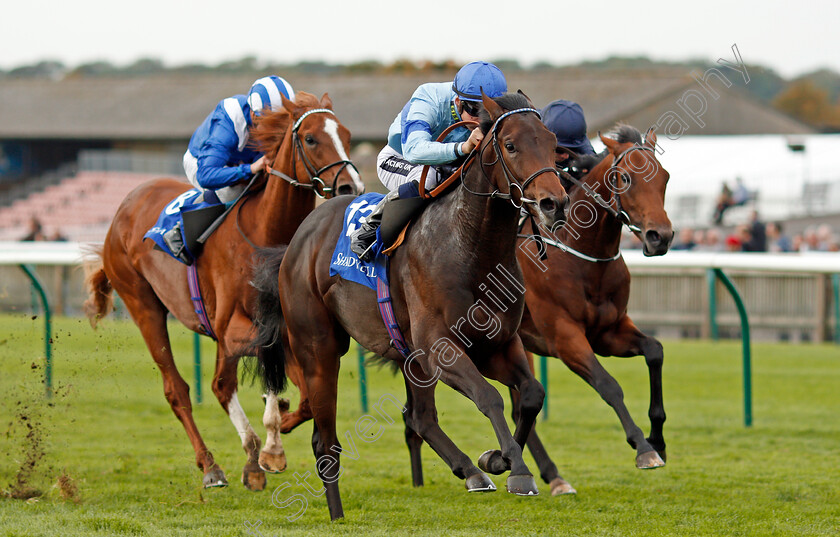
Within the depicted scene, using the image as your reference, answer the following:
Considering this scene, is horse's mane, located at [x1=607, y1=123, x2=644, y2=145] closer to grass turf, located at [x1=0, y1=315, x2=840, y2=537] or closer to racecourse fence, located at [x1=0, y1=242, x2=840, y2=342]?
grass turf, located at [x1=0, y1=315, x2=840, y2=537]

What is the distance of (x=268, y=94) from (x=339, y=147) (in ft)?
2.51

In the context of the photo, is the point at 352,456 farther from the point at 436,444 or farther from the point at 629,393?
the point at 629,393

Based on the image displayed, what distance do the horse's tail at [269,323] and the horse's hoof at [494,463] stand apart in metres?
1.57

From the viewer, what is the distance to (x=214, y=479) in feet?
17.6

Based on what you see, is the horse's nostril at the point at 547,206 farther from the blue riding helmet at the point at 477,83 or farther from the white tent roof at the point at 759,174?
the white tent roof at the point at 759,174

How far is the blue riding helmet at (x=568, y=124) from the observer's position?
17.4 ft

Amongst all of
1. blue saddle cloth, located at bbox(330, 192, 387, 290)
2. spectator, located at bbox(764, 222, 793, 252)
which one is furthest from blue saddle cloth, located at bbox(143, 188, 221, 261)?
spectator, located at bbox(764, 222, 793, 252)

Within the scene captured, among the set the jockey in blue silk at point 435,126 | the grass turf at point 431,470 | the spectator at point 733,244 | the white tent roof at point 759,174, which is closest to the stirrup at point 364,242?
the jockey in blue silk at point 435,126

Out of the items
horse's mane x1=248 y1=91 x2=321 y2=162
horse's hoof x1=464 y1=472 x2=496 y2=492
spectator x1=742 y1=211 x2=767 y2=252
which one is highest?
horse's mane x1=248 y1=91 x2=321 y2=162

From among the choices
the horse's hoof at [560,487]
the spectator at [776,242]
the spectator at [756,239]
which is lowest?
the horse's hoof at [560,487]

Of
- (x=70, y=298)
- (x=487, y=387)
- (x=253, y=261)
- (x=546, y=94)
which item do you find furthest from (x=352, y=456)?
(x=546, y=94)

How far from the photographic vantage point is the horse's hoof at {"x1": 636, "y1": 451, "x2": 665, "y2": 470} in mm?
4398

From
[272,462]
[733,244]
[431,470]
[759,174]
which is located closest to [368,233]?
[272,462]

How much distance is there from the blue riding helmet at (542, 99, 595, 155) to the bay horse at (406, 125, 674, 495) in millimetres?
97
